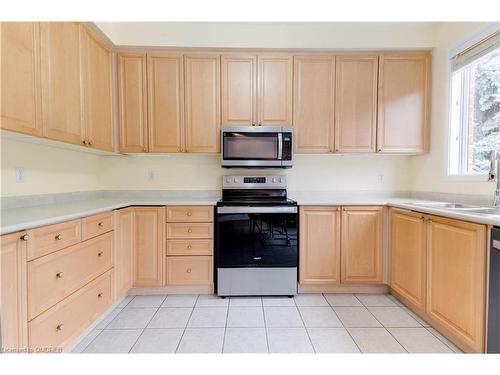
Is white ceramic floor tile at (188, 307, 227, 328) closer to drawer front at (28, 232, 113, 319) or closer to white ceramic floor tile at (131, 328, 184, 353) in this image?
white ceramic floor tile at (131, 328, 184, 353)

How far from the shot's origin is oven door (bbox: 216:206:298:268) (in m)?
2.24

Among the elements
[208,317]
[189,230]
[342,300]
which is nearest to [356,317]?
[342,300]

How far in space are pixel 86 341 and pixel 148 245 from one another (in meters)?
0.81

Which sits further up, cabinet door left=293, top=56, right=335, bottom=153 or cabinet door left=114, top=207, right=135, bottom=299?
cabinet door left=293, top=56, right=335, bottom=153

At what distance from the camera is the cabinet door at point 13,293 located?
A: 1071 mm

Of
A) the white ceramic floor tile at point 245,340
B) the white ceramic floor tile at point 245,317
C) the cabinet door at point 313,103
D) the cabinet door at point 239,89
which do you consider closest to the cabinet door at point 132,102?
the cabinet door at point 239,89

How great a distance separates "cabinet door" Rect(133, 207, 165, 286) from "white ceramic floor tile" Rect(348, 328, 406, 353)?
167 centimetres

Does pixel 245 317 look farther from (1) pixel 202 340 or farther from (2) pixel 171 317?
(2) pixel 171 317

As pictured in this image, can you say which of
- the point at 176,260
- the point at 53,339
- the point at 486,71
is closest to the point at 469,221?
the point at 486,71

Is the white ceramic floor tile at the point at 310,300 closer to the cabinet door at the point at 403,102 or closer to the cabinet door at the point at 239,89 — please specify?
the cabinet door at the point at 403,102

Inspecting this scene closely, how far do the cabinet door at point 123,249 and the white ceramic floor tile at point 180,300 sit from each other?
0.38 m

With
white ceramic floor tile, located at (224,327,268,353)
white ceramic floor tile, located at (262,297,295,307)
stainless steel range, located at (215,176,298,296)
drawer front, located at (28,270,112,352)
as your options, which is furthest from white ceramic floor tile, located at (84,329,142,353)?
white ceramic floor tile, located at (262,297,295,307)

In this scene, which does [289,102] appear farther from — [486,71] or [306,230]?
[486,71]

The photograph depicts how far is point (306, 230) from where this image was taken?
90.5 inches
